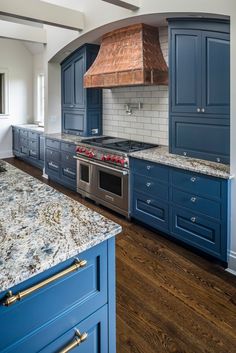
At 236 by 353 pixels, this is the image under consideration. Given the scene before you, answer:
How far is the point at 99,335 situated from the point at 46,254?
1.62ft

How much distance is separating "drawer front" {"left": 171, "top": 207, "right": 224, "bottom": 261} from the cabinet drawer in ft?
9.30

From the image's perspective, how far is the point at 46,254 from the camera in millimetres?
1144

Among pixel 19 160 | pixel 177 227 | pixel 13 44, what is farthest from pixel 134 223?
pixel 13 44

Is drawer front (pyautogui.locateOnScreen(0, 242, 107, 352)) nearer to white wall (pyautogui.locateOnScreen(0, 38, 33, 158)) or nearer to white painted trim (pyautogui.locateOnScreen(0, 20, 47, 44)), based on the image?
white painted trim (pyautogui.locateOnScreen(0, 20, 47, 44))

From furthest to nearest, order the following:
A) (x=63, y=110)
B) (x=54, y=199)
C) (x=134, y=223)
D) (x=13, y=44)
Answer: (x=13, y=44)
(x=63, y=110)
(x=134, y=223)
(x=54, y=199)

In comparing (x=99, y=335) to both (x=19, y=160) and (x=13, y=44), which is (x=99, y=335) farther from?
(x=13, y=44)

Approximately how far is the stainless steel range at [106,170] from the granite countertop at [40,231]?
1996 millimetres

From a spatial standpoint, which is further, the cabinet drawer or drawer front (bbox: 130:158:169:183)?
the cabinet drawer

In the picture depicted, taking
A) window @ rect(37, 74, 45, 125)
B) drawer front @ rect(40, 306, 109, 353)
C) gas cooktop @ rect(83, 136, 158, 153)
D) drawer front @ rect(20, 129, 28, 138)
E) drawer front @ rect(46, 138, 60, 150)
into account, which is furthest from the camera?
window @ rect(37, 74, 45, 125)

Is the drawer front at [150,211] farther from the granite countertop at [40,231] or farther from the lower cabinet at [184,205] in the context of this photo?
the granite countertop at [40,231]

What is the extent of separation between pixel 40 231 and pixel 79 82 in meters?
4.31

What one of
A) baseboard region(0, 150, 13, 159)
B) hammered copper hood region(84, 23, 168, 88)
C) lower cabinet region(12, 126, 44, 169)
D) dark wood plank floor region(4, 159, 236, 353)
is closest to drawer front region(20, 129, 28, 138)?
lower cabinet region(12, 126, 44, 169)

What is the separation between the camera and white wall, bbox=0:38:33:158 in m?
7.42

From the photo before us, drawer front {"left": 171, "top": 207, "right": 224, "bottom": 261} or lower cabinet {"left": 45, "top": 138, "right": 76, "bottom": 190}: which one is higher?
lower cabinet {"left": 45, "top": 138, "right": 76, "bottom": 190}
